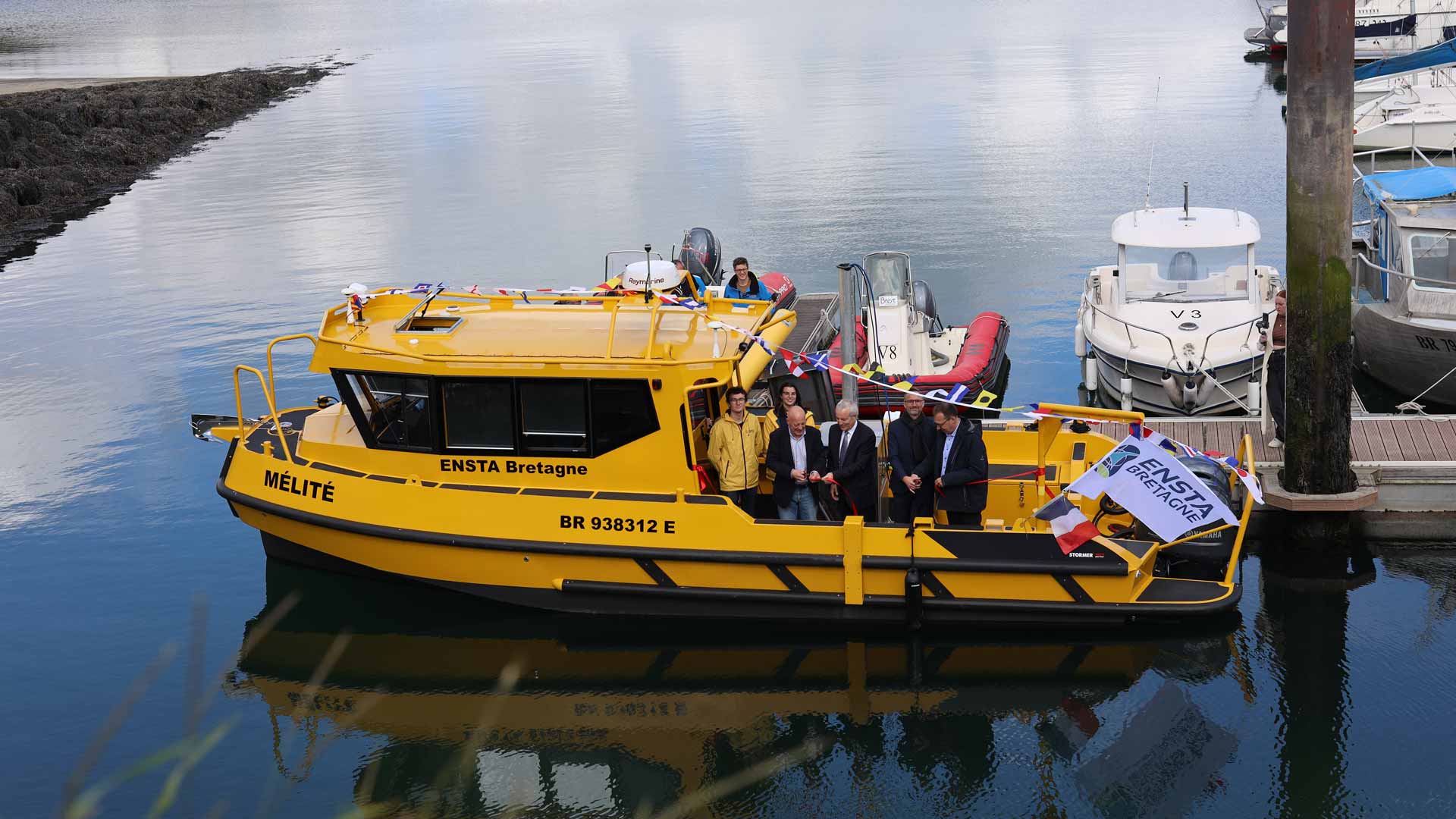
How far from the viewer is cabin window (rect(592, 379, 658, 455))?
9.90 meters

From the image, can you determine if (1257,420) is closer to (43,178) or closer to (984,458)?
(984,458)

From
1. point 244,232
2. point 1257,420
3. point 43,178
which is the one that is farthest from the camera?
point 43,178

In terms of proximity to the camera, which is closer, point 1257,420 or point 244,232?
point 1257,420

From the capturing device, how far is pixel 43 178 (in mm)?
33125

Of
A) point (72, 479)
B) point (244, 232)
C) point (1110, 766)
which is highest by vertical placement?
point (244, 232)

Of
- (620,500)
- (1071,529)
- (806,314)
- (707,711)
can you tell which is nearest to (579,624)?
(620,500)

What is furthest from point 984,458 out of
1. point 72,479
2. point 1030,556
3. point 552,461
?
point 72,479

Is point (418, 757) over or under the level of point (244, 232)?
under

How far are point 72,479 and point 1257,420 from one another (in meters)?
12.5

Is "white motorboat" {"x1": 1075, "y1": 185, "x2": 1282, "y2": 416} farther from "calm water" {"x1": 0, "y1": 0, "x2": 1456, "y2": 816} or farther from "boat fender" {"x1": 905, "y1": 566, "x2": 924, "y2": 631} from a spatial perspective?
"boat fender" {"x1": 905, "y1": 566, "x2": 924, "y2": 631}

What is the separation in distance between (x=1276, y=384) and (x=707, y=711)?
6.39m

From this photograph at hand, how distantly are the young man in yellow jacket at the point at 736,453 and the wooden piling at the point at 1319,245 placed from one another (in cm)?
442

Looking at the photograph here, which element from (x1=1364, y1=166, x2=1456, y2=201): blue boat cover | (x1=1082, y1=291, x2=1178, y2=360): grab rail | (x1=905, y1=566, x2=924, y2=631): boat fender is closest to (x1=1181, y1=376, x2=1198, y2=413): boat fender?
(x1=1082, y1=291, x2=1178, y2=360): grab rail

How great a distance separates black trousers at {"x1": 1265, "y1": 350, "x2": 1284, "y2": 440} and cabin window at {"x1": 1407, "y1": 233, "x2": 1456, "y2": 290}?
320cm
